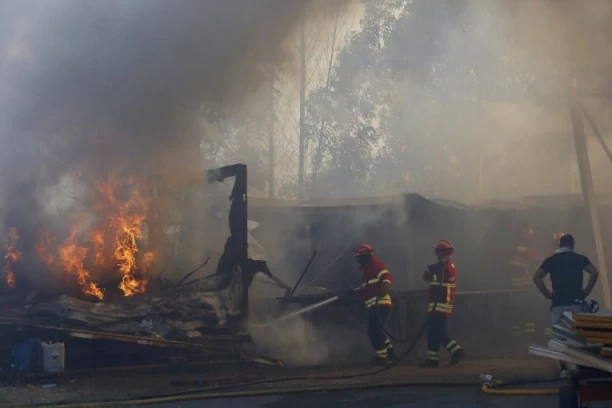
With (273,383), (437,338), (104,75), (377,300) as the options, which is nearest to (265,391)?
(273,383)

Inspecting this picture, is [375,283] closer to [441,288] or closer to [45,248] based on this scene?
[441,288]

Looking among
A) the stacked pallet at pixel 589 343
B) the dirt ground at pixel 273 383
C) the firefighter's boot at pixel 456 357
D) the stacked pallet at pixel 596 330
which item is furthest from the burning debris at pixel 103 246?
the stacked pallet at pixel 596 330

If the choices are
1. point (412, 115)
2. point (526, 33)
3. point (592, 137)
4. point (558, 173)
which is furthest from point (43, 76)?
point (412, 115)

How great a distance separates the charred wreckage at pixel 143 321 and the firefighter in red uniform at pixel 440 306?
227 cm

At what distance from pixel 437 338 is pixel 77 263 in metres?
4.70

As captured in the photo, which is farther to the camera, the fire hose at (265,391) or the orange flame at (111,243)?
the orange flame at (111,243)

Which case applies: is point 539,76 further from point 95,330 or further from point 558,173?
point 95,330

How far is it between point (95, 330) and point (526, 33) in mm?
7520

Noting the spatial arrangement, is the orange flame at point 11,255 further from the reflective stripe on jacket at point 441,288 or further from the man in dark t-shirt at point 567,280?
the man in dark t-shirt at point 567,280

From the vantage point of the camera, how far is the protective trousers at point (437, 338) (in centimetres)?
1038

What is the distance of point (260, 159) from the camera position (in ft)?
93.5

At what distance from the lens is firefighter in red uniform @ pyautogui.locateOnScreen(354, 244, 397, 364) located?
34.6 feet

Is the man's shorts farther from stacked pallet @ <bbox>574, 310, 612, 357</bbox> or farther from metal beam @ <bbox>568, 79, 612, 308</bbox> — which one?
metal beam @ <bbox>568, 79, 612, 308</bbox>

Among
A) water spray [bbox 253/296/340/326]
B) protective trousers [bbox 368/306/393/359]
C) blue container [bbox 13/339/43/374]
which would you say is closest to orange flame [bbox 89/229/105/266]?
blue container [bbox 13/339/43/374]
